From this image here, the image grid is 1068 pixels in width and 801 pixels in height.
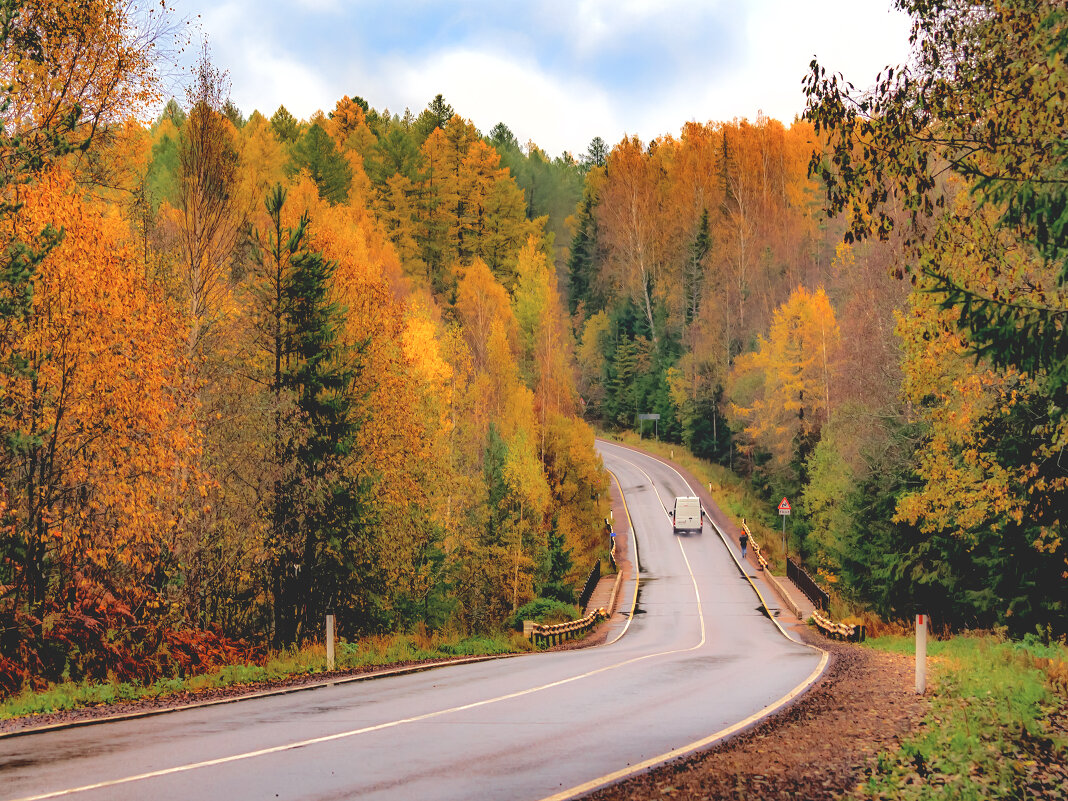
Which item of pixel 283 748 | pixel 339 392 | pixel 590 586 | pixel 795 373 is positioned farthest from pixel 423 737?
pixel 795 373

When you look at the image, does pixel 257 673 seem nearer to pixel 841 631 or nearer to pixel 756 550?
pixel 841 631

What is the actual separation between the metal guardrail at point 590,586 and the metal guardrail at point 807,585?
33.8 ft

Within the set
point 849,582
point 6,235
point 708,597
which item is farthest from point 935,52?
point 708,597

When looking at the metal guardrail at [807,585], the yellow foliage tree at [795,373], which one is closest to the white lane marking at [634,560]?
the metal guardrail at [807,585]

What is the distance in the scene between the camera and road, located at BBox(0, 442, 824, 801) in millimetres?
7430

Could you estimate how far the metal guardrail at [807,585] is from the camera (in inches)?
1453

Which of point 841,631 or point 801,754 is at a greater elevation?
point 801,754

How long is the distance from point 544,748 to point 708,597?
3467cm

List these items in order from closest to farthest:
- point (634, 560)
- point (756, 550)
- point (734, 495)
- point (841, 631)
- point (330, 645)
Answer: point (330, 645) → point (841, 631) → point (756, 550) → point (634, 560) → point (734, 495)

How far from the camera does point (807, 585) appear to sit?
41.8m

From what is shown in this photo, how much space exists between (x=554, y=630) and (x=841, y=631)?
9.34m

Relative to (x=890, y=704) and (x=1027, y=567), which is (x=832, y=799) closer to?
(x=890, y=704)

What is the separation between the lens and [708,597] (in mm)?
42406

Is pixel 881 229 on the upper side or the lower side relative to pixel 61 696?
upper
